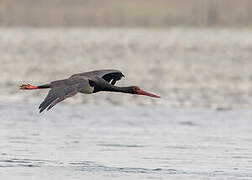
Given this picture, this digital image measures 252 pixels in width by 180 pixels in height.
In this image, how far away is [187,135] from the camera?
19.0 meters

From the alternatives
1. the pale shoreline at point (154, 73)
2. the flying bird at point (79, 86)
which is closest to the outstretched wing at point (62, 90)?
the flying bird at point (79, 86)

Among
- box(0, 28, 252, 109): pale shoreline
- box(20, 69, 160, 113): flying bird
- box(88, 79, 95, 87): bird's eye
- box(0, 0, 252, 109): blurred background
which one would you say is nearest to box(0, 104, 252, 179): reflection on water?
box(20, 69, 160, 113): flying bird

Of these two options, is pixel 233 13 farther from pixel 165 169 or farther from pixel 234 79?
pixel 165 169

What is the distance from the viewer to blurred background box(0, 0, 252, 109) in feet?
86.1

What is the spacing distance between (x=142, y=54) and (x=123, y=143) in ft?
102

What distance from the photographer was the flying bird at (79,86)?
1487 centimetres

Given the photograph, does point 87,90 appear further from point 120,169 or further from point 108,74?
point 120,169

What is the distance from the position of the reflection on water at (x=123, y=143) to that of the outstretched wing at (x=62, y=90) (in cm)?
89

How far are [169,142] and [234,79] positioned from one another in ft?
43.9

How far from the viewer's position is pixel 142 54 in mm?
48719

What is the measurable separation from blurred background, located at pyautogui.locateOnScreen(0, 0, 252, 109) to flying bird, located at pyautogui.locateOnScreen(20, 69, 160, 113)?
6468mm

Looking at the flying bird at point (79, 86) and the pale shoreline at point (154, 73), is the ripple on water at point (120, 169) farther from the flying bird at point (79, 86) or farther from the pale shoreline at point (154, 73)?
the pale shoreline at point (154, 73)

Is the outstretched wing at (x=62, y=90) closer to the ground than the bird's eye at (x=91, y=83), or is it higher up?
closer to the ground

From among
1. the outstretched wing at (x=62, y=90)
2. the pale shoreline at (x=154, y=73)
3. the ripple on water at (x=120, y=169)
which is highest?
the pale shoreline at (x=154, y=73)
